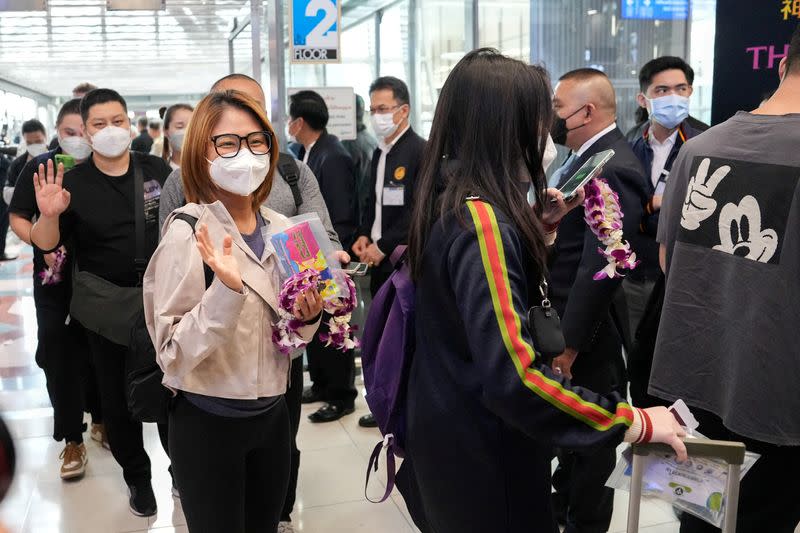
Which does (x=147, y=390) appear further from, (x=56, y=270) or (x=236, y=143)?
(x=56, y=270)

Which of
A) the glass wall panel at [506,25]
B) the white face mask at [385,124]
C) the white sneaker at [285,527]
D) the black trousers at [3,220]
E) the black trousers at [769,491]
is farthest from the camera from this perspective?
the black trousers at [3,220]

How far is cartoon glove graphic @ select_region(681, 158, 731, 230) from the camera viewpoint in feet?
6.51

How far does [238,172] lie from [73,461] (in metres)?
2.38

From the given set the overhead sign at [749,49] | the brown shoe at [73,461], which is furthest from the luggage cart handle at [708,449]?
the brown shoe at [73,461]

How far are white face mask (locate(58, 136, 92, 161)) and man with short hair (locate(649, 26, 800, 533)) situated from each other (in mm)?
2963

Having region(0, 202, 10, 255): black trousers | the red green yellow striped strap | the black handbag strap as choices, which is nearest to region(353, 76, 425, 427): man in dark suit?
the black handbag strap

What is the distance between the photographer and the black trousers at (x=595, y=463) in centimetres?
269

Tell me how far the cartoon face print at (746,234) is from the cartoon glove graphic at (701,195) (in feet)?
0.17

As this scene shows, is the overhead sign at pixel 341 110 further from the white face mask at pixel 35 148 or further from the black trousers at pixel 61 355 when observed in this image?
the white face mask at pixel 35 148

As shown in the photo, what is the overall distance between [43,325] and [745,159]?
10.4ft

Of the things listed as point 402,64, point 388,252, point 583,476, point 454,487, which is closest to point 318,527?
point 583,476

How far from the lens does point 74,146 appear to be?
3.84m

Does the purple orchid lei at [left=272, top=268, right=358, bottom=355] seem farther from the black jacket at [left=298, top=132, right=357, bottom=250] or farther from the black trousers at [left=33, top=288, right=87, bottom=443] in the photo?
the black jacket at [left=298, top=132, right=357, bottom=250]

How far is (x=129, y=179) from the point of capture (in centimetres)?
318
